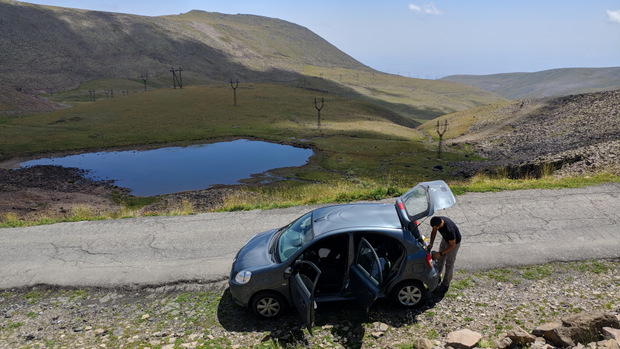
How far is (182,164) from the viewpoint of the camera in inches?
1804

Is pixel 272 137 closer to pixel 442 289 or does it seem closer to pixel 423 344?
pixel 442 289

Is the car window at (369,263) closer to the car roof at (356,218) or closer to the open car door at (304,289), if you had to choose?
the car roof at (356,218)

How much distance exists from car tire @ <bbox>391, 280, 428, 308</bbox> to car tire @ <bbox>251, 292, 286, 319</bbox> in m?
2.69

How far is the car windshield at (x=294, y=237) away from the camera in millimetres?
8891

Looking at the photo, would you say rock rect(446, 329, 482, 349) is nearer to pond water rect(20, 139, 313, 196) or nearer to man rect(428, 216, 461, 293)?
man rect(428, 216, 461, 293)

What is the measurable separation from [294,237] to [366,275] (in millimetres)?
2286

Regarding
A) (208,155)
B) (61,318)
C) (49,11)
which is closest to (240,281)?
(61,318)

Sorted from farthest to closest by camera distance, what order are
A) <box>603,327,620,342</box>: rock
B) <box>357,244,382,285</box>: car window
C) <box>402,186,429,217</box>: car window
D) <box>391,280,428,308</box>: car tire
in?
<box>402,186,429,217</box>: car window → <box>391,280,428,308</box>: car tire → <box>357,244,382,285</box>: car window → <box>603,327,620,342</box>: rock

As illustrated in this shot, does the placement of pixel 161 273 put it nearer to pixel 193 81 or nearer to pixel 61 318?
pixel 61 318

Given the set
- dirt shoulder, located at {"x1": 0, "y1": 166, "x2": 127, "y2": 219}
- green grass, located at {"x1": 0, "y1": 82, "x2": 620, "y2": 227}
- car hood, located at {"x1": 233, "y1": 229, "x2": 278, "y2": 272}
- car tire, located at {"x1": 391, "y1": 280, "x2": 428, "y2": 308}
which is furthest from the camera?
dirt shoulder, located at {"x1": 0, "y1": 166, "x2": 127, "y2": 219}

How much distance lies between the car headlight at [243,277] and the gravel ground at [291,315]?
99 cm

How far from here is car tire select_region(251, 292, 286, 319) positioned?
876 cm

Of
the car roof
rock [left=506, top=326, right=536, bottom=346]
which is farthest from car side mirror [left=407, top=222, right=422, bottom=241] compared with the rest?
rock [left=506, top=326, right=536, bottom=346]

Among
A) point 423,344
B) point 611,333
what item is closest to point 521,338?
point 611,333
